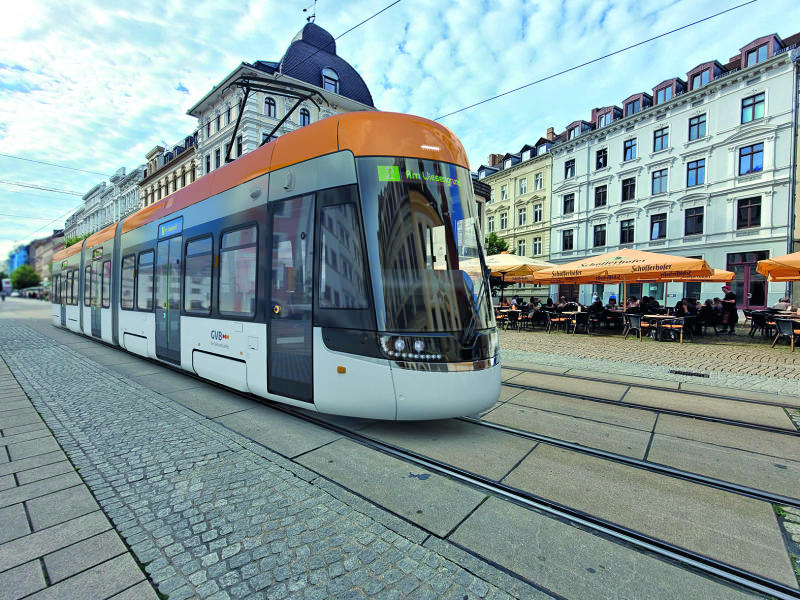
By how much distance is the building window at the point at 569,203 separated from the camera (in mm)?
34866

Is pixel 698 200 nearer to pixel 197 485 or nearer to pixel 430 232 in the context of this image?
pixel 430 232

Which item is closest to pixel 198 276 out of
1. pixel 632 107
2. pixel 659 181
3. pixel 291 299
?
pixel 291 299

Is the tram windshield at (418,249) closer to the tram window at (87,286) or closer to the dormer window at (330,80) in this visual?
the tram window at (87,286)

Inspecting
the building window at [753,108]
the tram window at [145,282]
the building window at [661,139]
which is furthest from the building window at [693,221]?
the tram window at [145,282]

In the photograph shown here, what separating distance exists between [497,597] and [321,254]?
3183 millimetres

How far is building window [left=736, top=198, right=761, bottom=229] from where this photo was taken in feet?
77.6

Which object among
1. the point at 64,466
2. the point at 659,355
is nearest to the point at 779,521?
the point at 64,466

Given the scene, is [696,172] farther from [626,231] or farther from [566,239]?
[566,239]

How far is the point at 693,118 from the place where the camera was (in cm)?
2664

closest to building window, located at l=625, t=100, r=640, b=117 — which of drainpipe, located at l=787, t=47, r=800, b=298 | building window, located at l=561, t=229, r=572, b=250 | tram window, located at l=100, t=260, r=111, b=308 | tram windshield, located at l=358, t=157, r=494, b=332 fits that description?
drainpipe, located at l=787, t=47, r=800, b=298

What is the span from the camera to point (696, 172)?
1046 inches

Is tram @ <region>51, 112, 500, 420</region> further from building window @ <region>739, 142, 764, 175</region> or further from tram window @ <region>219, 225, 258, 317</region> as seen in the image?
building window @ <region>739, 142, 764, 175</region>

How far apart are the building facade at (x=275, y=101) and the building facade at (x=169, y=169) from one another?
3212 millimetres

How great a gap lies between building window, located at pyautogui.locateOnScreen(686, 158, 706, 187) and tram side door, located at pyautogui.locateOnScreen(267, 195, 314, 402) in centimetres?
3155
